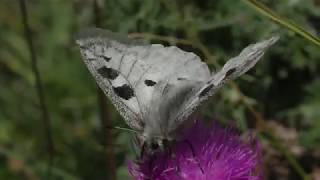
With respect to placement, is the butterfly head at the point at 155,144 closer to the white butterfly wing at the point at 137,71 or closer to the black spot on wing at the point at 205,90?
the white butterfly wing at the point at 137,71

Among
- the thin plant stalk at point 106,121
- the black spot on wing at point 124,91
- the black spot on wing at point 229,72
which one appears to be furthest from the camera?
the thin plant stalk at point 106,121

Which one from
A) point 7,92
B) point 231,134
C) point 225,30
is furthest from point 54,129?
point 231,134

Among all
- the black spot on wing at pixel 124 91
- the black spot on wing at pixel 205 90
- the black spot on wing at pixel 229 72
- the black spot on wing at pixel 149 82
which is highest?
the black spot on wing at pixel 229 72

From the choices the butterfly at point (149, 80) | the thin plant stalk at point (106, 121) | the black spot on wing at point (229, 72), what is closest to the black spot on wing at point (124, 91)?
the butterfly at point (149, 80)

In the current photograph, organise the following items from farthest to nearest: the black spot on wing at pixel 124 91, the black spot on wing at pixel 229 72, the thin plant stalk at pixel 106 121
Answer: the thin plant stalk at pixel 106 121 < the black spot on wing at pixel 124 91 < the black spot on wing at pixel 229 72

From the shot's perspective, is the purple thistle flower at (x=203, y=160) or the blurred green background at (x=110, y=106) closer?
the purple thistle flower at (x=203, y=160)

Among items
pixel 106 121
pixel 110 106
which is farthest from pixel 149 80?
pixel 110 106

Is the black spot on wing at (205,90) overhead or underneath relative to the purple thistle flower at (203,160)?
overhead

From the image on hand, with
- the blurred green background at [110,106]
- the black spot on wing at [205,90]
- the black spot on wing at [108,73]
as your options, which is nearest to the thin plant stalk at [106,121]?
the blurred green background at [110,106]

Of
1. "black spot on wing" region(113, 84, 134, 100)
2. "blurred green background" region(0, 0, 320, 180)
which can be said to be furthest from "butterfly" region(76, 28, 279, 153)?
"blurred green background" region(0, 0, 320, 180)
